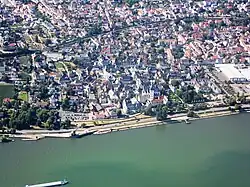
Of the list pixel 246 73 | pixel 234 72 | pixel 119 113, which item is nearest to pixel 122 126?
pixel 119 113

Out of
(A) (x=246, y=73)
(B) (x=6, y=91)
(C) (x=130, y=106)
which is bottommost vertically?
(C) (x=130, y=106)

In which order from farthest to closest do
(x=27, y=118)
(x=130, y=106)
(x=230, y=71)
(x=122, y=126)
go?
(x=230, y=71)
(x=130, y=106)
(x=122, y=126)
(x=27, y=118)

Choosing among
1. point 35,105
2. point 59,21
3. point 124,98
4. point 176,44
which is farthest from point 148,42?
point 35,105

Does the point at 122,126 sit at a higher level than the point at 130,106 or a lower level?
lower

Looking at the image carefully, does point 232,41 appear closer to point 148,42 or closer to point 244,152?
point 148,42

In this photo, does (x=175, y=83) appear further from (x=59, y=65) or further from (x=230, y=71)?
(x=59, y=65)

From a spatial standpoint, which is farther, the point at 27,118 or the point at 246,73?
the point at 246,73

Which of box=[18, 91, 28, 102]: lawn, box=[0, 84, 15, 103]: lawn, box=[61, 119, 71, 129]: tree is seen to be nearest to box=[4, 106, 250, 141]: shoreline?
box=[61, 119, 71, 129]: tree
